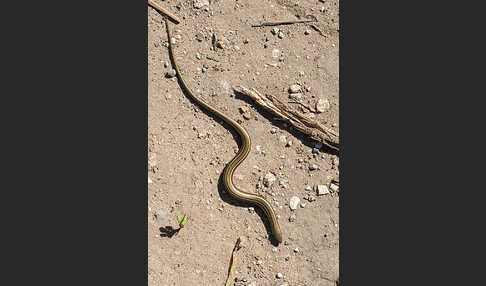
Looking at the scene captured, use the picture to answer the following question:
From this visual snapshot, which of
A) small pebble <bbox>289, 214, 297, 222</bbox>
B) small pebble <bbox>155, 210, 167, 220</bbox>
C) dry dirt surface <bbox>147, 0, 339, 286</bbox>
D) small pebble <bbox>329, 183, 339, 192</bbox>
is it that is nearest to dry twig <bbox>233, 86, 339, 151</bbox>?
dry dirt surface <bbox>147, 0, 339, 286</bbox>

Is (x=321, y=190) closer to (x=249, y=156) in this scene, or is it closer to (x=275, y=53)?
(x=249, y=156)

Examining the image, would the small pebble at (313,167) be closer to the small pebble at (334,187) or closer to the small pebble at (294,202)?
the small pebble at (334,187)

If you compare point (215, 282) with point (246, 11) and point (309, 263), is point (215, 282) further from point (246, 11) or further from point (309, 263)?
point (246, 11)

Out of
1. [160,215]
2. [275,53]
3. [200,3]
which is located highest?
[200,3]

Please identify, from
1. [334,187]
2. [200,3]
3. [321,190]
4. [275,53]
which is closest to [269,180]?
[321,190]

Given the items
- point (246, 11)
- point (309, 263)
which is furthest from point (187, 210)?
point (246, 11)

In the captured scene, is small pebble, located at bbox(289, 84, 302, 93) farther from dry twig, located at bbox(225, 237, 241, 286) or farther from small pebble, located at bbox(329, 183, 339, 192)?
dry twig, located at bbox(225, 237, 241, 286)

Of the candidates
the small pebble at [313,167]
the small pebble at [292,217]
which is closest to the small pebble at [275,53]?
the small pebble at [313,167]
